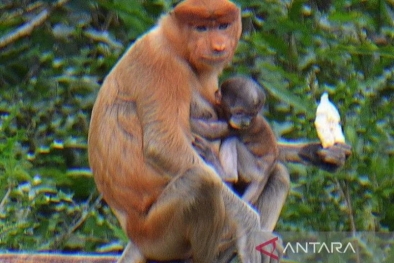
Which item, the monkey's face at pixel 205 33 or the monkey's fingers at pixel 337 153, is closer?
the monkey's face at pixel 205 33

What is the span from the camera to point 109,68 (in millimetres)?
8039

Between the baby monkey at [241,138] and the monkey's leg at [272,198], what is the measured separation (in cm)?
3

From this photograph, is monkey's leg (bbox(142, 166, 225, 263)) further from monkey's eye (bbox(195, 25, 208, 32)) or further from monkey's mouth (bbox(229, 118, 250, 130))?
monkey's eye (bbox(195, 25, 208, 32))

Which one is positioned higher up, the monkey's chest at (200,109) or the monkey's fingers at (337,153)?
the monkey's chest at (200,109)

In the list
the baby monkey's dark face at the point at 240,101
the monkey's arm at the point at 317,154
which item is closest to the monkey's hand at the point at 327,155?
the monkey's arm at the point at 317,154

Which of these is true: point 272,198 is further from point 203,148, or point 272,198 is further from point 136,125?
point 136,125

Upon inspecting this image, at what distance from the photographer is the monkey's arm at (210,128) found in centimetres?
580

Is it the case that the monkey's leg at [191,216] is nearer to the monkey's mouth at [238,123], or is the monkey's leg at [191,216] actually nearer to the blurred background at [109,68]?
the monkey's mouth at [238,123]

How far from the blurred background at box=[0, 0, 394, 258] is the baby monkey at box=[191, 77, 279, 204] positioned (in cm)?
135

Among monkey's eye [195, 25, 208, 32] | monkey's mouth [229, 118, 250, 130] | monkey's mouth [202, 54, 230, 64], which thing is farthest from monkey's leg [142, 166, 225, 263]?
monkey's eye [195, 25, 208, 32]

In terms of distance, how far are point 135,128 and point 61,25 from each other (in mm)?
2944

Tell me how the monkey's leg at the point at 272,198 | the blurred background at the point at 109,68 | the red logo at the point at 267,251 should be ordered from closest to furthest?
the red logo at the point at 267,251
the monkey's leg at the point at 272,198
the blurred background at the point at 109,68

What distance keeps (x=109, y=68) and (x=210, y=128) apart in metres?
2.35

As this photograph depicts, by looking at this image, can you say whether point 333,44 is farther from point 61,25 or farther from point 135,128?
point 135,128
